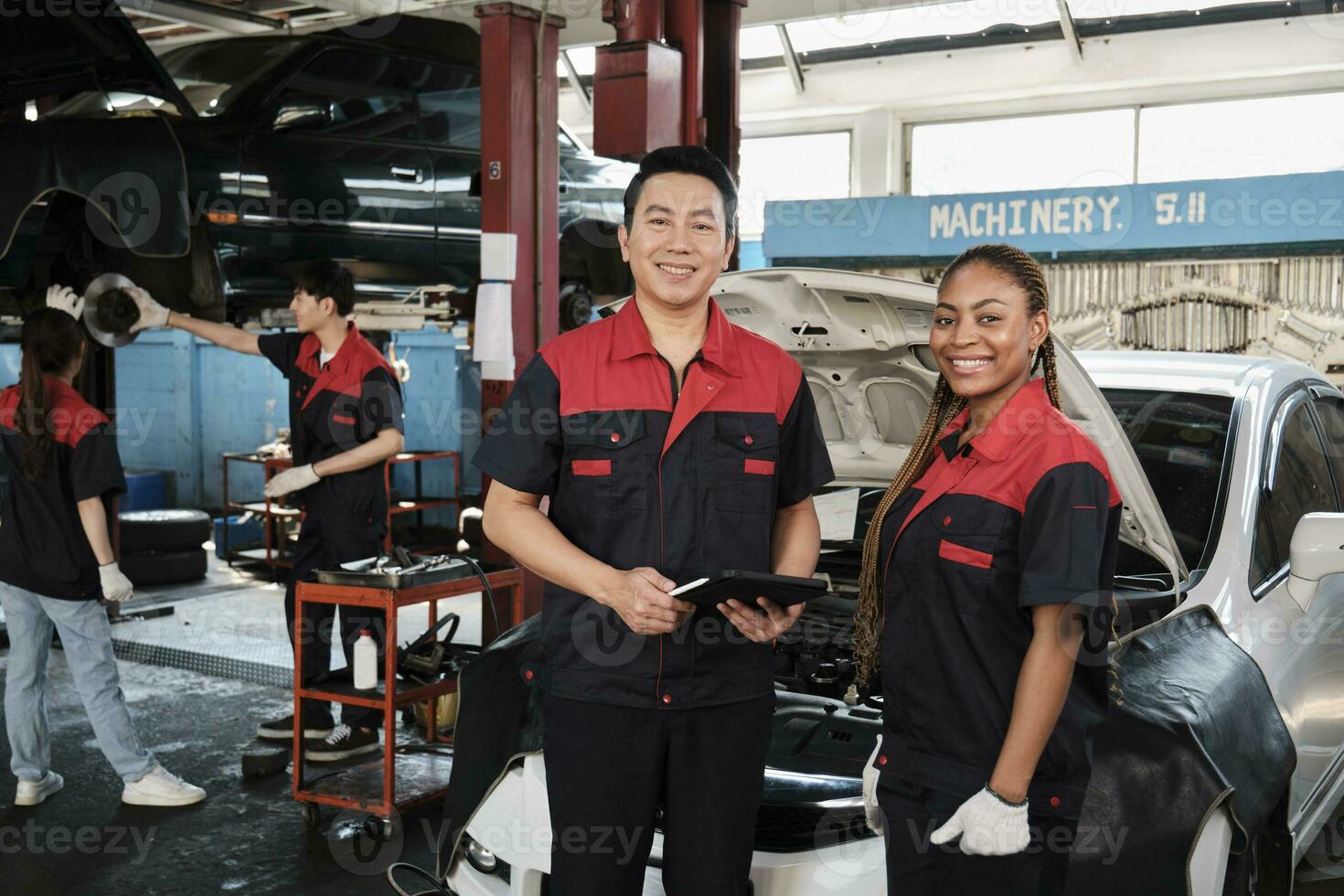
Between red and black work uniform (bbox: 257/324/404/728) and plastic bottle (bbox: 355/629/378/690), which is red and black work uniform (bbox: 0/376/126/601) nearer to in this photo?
red and black work uniform (bbox: 257/324/404/728)

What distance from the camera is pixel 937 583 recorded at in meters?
1.86

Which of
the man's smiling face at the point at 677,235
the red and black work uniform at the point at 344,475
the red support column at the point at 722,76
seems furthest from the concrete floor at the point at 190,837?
the red support column at the point at 722,76

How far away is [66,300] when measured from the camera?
15.7 ft

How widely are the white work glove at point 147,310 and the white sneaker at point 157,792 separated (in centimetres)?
176

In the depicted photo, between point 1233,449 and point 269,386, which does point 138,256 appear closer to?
point 1233,449

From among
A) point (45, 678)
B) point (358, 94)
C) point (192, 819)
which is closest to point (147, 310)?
point (45, 678)

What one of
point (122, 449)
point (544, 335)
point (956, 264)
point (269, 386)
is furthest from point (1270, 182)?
point (122, 449)

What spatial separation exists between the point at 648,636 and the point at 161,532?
23.1 ft

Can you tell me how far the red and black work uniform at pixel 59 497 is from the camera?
12.9 feet

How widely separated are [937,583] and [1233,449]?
144 cm

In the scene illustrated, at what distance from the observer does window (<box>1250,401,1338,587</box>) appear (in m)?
2.90

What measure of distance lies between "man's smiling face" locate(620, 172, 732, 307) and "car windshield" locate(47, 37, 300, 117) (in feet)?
12.5

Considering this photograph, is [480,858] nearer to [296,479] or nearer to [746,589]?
[746,589]

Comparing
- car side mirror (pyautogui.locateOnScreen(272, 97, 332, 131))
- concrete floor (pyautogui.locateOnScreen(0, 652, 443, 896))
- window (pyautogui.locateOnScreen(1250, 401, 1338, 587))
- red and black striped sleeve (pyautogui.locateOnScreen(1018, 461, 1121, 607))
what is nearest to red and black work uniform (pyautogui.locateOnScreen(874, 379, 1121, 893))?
red and black striped sleeve (pyautogui.locateOnScreen(1018, 461, 1121, 607))
